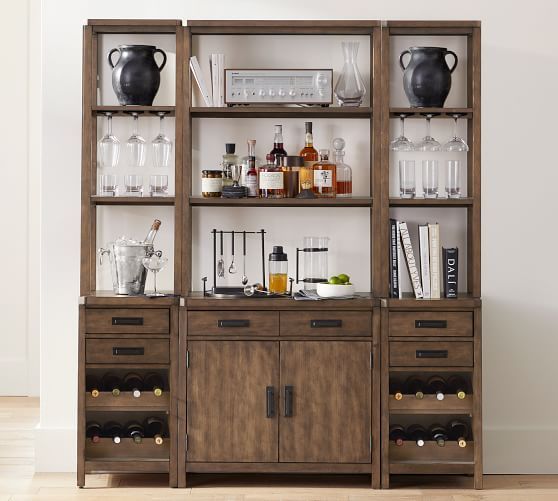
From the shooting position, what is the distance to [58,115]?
412 cm

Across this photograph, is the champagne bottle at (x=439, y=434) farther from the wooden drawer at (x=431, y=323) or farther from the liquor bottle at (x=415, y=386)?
the wooden drawer at (x=431, y=323)

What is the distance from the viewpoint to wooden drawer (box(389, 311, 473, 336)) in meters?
3.78

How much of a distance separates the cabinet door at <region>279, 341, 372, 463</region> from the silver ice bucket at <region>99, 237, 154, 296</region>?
0.72 metres

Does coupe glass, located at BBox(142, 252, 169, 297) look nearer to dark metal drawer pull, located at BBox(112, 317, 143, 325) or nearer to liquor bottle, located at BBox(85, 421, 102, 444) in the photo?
dark metal drawer pull, located at BBox(112, 317, 143, 325)

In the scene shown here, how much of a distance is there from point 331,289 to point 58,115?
1.53m

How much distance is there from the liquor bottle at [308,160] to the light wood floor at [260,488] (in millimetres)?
1327

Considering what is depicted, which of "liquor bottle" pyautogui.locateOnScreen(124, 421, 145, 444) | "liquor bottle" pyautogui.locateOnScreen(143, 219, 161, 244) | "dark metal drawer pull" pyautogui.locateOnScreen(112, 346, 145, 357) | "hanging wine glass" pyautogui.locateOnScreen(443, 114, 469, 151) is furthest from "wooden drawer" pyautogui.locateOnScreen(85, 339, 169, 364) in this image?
"hanging wine glass" pyautogui.locateOnScreen(443, 114, 469, 151)

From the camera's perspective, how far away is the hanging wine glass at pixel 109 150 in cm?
404

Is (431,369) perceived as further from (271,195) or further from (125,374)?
(125,374)

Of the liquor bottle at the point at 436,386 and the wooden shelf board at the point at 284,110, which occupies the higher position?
the wooden shelf board at the point at 284,110

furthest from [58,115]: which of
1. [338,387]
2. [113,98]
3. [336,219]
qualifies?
[338,387]

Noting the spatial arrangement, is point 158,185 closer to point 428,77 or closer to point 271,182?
point 271,182

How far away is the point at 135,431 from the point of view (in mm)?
3861

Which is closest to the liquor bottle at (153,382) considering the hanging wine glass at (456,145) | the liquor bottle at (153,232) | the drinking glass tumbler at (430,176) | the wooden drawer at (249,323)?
the wooden drawer at (249,323)
